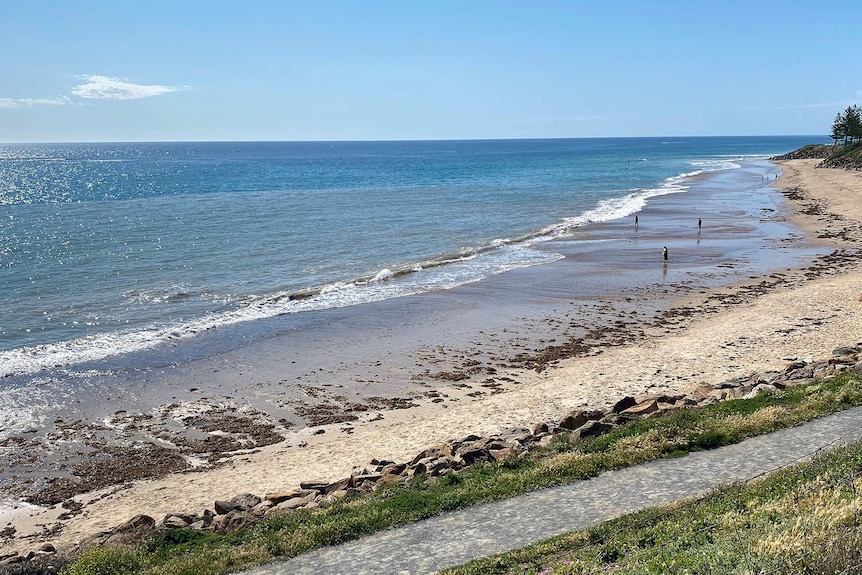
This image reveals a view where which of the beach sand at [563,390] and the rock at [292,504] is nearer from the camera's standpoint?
the rock at [292,504]

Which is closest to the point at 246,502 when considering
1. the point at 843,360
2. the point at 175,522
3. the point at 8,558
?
the point at 175,522

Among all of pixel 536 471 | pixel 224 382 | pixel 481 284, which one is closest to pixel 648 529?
pixel 536 471

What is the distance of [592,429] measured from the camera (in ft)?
50.1

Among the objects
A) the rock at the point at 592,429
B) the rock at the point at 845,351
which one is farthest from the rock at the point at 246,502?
the rock at the point at 845,351

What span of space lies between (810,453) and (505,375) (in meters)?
11.2

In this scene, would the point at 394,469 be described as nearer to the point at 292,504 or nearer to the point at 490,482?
the point at 292,504

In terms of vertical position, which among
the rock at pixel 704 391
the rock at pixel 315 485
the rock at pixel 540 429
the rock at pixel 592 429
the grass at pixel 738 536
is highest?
the grass at pixel 738 536

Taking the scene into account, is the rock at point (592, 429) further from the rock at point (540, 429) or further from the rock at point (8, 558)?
the rock at point (8, 558)

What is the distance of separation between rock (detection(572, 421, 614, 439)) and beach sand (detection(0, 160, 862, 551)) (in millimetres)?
3135

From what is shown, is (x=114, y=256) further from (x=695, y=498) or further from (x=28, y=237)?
(x=695, y=498)

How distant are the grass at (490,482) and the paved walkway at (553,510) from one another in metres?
0.25

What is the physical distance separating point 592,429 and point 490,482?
3477 mm

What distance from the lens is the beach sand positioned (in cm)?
1561

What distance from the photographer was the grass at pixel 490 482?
11.1 metres
